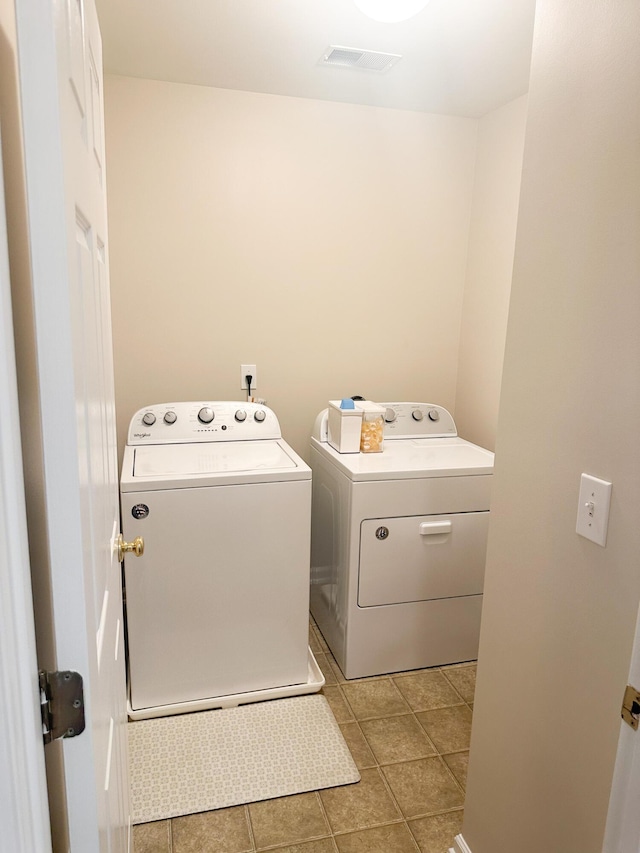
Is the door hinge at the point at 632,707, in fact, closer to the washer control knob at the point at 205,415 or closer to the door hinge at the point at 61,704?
the door hinge at the point at 61,704

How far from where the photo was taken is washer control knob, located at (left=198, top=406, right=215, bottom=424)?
2549 millimetres

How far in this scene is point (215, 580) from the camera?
6.91 ft

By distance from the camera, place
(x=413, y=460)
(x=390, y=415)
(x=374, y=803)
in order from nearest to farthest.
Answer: (x=374, y=803)
(x=413, y=460)
(x=390, y=415)

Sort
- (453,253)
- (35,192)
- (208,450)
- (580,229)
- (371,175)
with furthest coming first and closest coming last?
(453,253), (371,175), (208,450), (580,229), (35,192)

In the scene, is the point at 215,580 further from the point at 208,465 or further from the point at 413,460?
the point at 413,460

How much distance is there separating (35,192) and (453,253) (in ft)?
8.66

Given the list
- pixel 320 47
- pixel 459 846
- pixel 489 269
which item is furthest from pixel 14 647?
pixel 489 269

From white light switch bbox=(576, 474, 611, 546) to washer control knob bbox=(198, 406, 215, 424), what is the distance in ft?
5.78

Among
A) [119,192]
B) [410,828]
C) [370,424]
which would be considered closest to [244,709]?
[410,828]

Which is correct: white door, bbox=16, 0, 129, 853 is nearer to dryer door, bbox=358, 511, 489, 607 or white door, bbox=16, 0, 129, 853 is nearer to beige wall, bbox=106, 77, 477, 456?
dryer door, bbox=358, 511, 489, 607

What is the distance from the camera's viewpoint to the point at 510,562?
131 centimetres

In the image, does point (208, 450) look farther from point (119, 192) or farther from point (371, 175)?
point (371, 175)

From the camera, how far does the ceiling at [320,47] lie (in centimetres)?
187

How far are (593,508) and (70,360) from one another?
89cm
